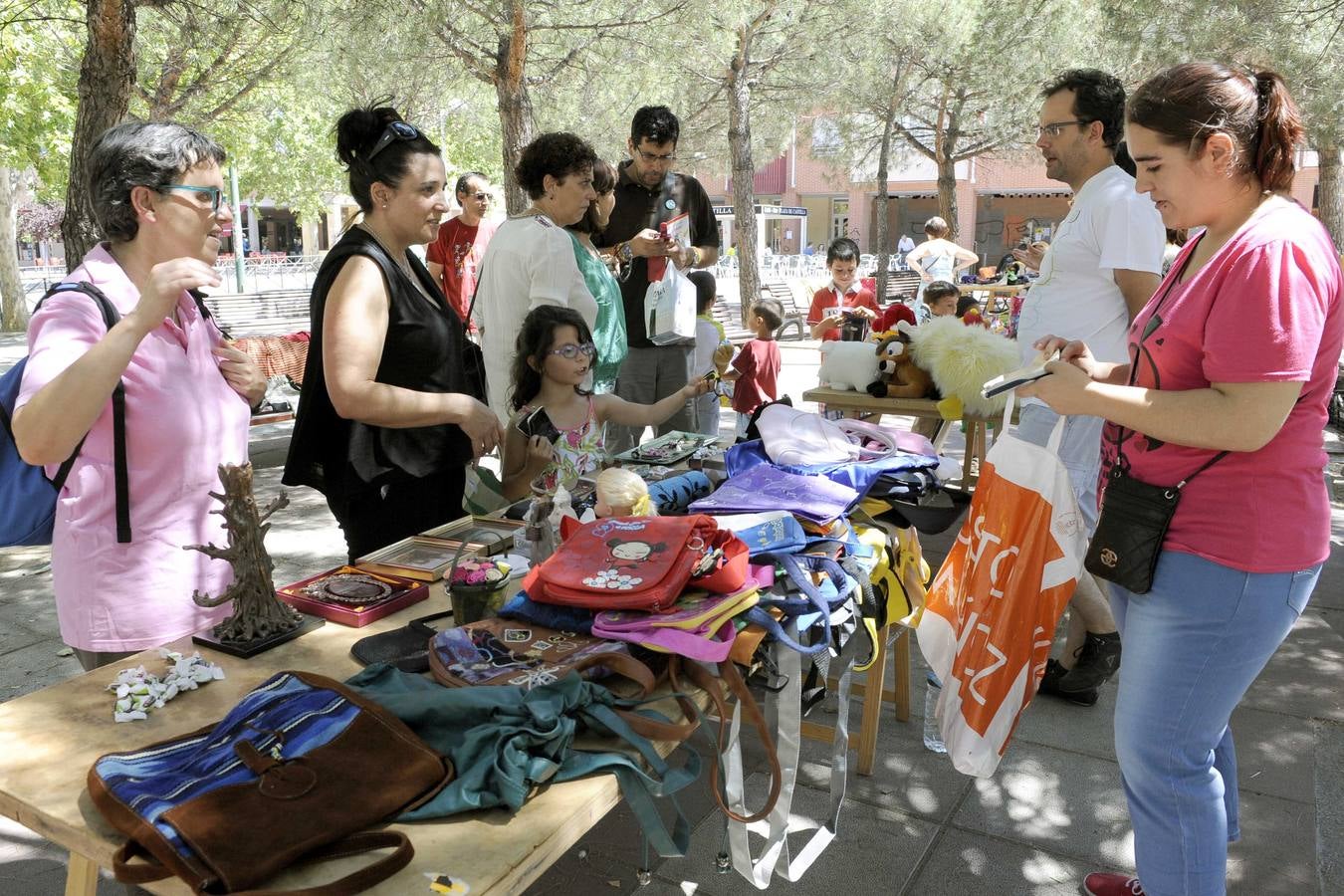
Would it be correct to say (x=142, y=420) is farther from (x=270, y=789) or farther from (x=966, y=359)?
(x=966, y=359)

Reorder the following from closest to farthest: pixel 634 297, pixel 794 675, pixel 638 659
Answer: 1. pixel 638 659
2. pixel 794 675
3. pixel 634 297

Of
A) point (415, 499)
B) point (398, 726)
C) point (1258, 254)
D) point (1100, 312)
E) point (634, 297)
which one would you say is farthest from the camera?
point (634, 297)

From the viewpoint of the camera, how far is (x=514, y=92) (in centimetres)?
886

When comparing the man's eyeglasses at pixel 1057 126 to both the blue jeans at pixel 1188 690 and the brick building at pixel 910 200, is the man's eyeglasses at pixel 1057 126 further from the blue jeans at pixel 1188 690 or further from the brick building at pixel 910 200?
the brick building at pixel 910 200

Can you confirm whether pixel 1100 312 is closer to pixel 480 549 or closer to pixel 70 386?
pixel 480 549

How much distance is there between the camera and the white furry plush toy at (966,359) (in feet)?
16.0

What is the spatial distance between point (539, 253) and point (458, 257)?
2.87 m

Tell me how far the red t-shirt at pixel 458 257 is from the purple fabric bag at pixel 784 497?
3970 millimetres

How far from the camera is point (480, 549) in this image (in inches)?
98.7

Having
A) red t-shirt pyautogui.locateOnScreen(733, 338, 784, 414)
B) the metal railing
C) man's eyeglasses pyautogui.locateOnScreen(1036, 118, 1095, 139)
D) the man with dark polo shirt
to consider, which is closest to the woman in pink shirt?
man's eyeglasses pyautogui.locateOnScreen(1036, 118, 1095, 139)

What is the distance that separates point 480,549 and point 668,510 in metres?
0.50

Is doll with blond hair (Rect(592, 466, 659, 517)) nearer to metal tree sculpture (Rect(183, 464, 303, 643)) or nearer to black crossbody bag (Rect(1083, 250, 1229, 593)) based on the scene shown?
metal tree sculpture (Rect(183, 464, 303, 643))

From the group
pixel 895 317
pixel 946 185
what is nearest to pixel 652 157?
pixel 895 317

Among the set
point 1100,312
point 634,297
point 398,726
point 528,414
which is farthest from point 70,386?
point 634,297
